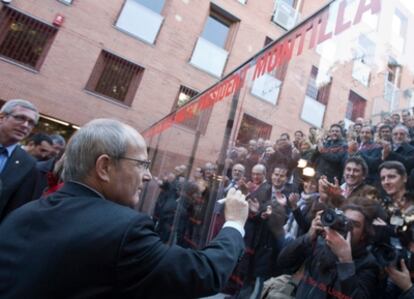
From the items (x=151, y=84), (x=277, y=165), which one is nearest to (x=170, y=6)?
(x=151, y=84)

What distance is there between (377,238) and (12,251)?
1554mm

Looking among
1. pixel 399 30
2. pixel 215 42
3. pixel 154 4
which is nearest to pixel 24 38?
pixel 154 4

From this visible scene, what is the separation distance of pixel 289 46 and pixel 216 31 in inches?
317

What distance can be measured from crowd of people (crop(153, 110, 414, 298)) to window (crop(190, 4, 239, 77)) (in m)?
7.00

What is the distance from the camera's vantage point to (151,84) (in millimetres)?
8664

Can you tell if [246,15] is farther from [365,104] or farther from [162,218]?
[365,104]

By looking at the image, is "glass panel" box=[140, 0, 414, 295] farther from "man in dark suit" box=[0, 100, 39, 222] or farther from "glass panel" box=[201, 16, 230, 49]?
"glass panel" box=[201, 16, 230, 49]

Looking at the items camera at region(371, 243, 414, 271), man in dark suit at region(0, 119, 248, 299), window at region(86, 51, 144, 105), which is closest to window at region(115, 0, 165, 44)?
window at region(86, 51, 144, 105)

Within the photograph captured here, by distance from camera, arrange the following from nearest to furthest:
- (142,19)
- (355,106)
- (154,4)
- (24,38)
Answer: (355,106) → (24,38) → (142,19) → (154,4)

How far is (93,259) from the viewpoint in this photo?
0.81 meters

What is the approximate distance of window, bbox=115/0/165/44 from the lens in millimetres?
8352

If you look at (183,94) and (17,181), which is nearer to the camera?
(17,181)

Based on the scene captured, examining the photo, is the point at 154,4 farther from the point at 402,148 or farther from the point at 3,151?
the point at 402,148

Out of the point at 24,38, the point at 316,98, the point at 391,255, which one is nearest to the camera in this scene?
the point at 391,255
